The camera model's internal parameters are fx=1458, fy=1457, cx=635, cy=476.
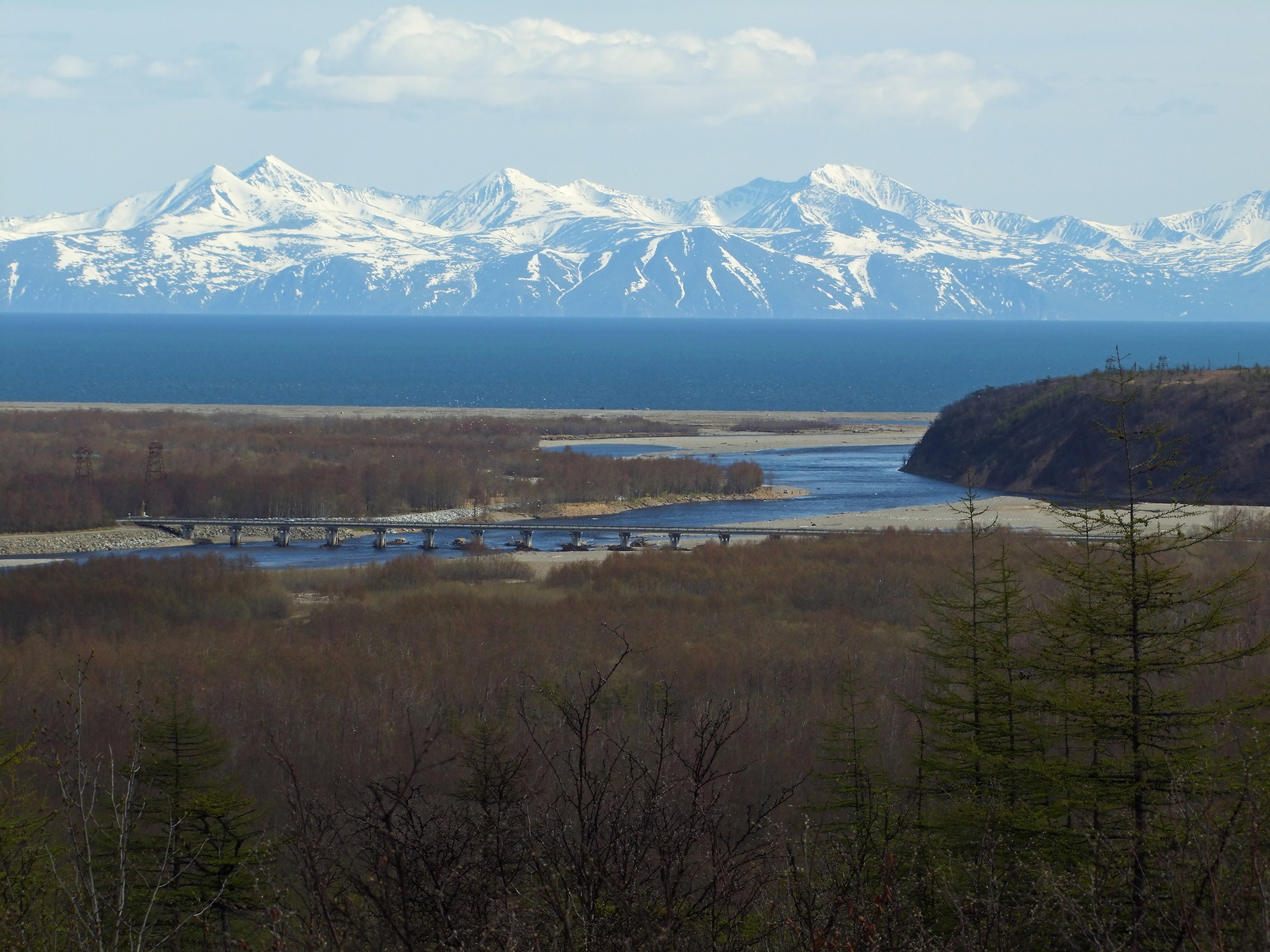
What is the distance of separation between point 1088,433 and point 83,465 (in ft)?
221

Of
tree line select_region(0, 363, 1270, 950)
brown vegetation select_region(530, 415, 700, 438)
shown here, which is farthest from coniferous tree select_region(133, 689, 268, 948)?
brown vegetation select_region(530, 415, 700, 438)

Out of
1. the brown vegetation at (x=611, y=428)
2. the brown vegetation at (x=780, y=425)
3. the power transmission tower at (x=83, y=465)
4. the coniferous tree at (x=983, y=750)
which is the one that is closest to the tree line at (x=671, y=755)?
the coniferous tree at (x=983, y=750)

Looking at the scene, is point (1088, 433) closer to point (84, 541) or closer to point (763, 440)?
point (763, 440)

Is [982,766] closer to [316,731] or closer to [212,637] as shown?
[316,731]

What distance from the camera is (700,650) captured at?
41344 mm

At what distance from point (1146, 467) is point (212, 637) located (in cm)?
3309

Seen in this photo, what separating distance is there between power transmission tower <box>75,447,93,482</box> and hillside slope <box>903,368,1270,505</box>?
5929cm

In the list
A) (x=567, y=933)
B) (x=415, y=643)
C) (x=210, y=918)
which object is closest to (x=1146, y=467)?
(x=567, y=933)

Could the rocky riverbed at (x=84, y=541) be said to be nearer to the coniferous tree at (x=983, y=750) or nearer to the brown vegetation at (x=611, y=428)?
the brown vegetation at (x=611, y=428)

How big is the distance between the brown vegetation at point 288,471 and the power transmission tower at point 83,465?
0.43 meters

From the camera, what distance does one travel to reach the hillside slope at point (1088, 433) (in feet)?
315

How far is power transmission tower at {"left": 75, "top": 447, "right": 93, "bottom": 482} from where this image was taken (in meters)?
85.8

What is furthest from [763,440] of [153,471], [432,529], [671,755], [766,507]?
[671,755]

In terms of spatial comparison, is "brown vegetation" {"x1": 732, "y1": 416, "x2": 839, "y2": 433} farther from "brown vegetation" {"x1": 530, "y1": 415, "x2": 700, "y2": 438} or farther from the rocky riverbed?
the rocky riverbed
